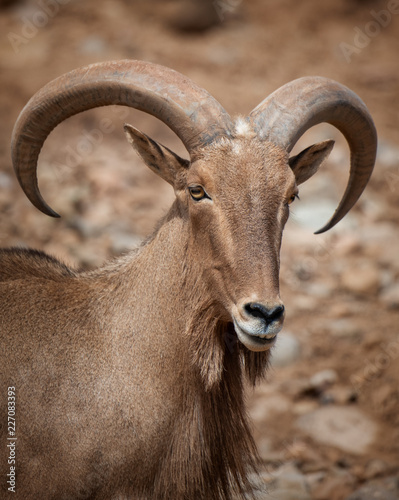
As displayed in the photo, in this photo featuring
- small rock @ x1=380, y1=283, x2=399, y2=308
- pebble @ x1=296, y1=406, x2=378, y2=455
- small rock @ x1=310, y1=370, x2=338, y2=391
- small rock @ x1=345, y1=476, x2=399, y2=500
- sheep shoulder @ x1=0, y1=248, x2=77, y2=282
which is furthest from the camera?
small rock @ x1=380, y1=283, x2=399, y2=308

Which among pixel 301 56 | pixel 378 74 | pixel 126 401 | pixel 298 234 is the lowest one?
pixel 126 401

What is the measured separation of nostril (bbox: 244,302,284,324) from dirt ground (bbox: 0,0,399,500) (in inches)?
133

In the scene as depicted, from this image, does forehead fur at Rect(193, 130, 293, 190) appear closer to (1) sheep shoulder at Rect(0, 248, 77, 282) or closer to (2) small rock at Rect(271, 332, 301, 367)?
(1) sheep shoulder at Rect(0, 248, 77, 282)

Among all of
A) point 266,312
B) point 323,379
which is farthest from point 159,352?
point 323,379

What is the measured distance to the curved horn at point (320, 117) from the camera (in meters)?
5.36

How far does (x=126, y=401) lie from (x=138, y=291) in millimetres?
952

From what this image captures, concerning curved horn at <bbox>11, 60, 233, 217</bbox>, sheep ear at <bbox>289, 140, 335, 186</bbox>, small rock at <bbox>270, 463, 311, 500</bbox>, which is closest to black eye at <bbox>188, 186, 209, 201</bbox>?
curved horn at <bbox>11, 60, 233, 217</bbox>

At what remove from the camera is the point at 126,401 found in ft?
16.8

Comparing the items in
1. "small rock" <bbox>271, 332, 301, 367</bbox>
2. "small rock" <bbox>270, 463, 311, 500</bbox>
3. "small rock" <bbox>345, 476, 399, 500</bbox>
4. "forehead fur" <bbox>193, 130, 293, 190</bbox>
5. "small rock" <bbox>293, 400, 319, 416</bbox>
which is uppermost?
"small rock" <bbox>271, 332, 301, 367</bbox>

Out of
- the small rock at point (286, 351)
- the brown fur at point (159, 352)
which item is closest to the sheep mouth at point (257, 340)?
the brown fur at point (159, 352)

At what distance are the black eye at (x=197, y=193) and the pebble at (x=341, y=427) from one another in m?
4.79

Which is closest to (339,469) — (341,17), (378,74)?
(378,74)

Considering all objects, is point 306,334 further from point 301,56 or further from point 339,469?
point 301,56

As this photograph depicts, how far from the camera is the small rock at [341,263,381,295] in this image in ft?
37.7
